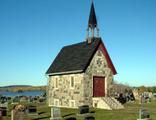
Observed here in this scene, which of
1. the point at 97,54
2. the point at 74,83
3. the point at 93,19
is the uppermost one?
the point at 93,19

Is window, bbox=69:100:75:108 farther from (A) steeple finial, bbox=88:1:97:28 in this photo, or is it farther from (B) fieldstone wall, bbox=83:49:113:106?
(A) steeple finial, bbox=88:1:97:28

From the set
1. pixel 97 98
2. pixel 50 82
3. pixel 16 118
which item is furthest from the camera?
pixel 50 82

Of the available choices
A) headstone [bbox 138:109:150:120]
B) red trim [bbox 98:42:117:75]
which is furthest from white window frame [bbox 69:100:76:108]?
headstone [bbox 138:109:150:120]

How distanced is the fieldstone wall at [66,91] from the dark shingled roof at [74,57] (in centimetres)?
92

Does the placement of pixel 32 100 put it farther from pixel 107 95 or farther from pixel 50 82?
pixel 107 95

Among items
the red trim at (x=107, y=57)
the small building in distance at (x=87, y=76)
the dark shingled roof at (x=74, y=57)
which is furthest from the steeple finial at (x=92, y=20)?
the red trim at (x=107, y=57)

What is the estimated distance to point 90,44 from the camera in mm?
38531

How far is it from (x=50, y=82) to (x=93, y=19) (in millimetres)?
10233

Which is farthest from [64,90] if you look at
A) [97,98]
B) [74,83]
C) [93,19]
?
[93,19]

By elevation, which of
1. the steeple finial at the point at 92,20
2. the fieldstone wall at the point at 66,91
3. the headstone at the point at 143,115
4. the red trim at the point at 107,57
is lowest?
the headstone at the point at 143,115

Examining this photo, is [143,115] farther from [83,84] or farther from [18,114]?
[83,84]

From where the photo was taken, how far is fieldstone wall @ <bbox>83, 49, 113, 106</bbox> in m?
35.9

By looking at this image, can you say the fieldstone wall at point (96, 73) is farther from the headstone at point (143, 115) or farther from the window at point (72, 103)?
the headstone at point (143, 115)

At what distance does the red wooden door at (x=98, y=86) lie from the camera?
36775 mm
